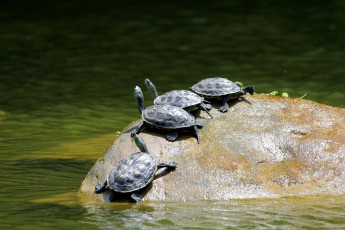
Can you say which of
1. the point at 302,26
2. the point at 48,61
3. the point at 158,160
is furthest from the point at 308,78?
the point at 158,160

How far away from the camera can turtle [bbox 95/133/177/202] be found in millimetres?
6090

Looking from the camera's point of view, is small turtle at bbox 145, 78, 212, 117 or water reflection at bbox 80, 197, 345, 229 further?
small turtle at bbox 145, 78, 212, 117

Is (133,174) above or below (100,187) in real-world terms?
above

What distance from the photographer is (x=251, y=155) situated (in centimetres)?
662

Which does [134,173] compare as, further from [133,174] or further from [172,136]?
[172,136]

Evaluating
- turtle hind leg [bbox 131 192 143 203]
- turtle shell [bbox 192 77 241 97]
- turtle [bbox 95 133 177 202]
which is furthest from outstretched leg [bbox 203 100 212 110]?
turtle hind leg [bbox 131 192 143 203]

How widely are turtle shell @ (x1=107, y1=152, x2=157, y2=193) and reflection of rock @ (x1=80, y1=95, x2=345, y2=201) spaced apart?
218 mm

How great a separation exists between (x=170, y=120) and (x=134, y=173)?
0.80m

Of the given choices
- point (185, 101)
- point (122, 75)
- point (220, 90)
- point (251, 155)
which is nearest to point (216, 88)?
point (220, 90)

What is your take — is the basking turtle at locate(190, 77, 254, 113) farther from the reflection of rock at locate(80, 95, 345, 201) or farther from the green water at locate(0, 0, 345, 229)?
the green water at locate(0, 0, 345, 229)

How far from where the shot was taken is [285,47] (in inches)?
642

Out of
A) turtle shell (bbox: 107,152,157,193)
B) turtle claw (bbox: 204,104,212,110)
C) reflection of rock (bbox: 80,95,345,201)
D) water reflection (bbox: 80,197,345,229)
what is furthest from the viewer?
turtle claw (bbox: 204,104,212,110)

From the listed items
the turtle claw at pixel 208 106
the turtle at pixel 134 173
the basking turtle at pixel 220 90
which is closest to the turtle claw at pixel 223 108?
the basking turtle at pixel 220 90

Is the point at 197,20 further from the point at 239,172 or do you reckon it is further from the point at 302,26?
the point at 239,172
